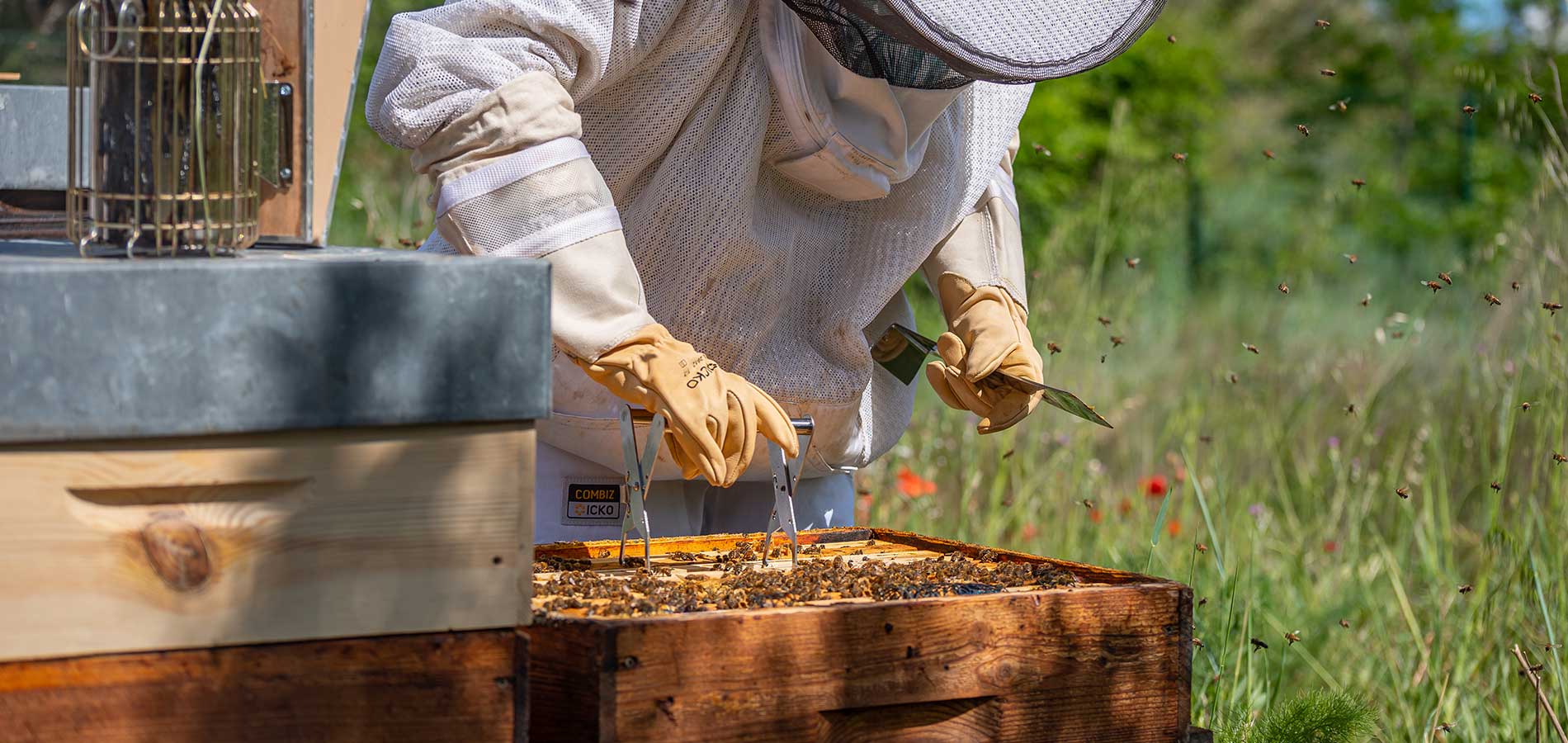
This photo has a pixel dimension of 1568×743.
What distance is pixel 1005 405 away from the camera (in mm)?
2262

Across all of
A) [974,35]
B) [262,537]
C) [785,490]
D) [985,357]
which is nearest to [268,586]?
[262,537]

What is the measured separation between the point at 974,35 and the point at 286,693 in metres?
1.05

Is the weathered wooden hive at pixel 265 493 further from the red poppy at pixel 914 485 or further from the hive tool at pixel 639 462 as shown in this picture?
the red poppy at pixel 914 485

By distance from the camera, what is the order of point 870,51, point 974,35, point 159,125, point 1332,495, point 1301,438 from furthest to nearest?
point 1301,438 → point 1332,495 → point 870,51 → point 974,35 → point 159,125

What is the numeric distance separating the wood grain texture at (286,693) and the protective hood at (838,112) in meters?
0.89

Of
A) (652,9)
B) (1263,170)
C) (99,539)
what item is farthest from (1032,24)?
(1263,170)

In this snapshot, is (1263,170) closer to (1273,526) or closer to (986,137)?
(1273,526)

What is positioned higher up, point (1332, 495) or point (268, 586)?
point (268, 586)

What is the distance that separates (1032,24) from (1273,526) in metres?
2.52

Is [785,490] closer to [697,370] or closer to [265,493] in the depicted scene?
[697,370]

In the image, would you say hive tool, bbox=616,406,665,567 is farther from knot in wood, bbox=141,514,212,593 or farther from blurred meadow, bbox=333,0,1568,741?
blurred meadow, bbox=333,0,1568,741

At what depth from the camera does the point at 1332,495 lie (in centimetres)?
448

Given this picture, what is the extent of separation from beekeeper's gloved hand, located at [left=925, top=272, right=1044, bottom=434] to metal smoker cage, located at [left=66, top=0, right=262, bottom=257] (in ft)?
3.64

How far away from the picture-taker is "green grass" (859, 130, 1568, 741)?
2.88 meters
